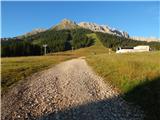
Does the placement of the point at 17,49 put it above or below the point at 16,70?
below

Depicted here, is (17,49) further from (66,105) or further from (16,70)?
(66,105)

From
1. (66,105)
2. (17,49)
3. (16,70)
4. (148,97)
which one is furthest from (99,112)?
(17,49)

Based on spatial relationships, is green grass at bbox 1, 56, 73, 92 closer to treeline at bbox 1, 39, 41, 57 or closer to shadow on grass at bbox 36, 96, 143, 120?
shadow on grass at bbox 36, 96, 143, 120

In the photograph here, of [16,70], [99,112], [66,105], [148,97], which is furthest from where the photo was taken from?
[16,70]

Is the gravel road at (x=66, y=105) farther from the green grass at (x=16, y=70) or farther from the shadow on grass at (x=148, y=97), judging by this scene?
the green grass at (x=16, y=70)

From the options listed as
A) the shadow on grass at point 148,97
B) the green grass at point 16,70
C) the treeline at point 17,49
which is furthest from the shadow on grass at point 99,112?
the treeline at point 17,49

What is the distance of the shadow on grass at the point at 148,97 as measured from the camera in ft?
52.2

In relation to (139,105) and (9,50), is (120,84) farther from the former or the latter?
(9,50)

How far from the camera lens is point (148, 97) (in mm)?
18938

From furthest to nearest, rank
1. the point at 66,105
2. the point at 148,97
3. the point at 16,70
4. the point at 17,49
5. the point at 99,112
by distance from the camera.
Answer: the point at 17,49, the point at 16,70, the point at 148,97, the point at 66,105, the point at 99,112

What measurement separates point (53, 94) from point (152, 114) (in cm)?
855

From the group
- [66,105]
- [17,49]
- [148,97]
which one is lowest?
[17,49]

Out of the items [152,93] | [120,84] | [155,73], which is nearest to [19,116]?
[152,93]

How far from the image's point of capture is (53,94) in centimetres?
2206
